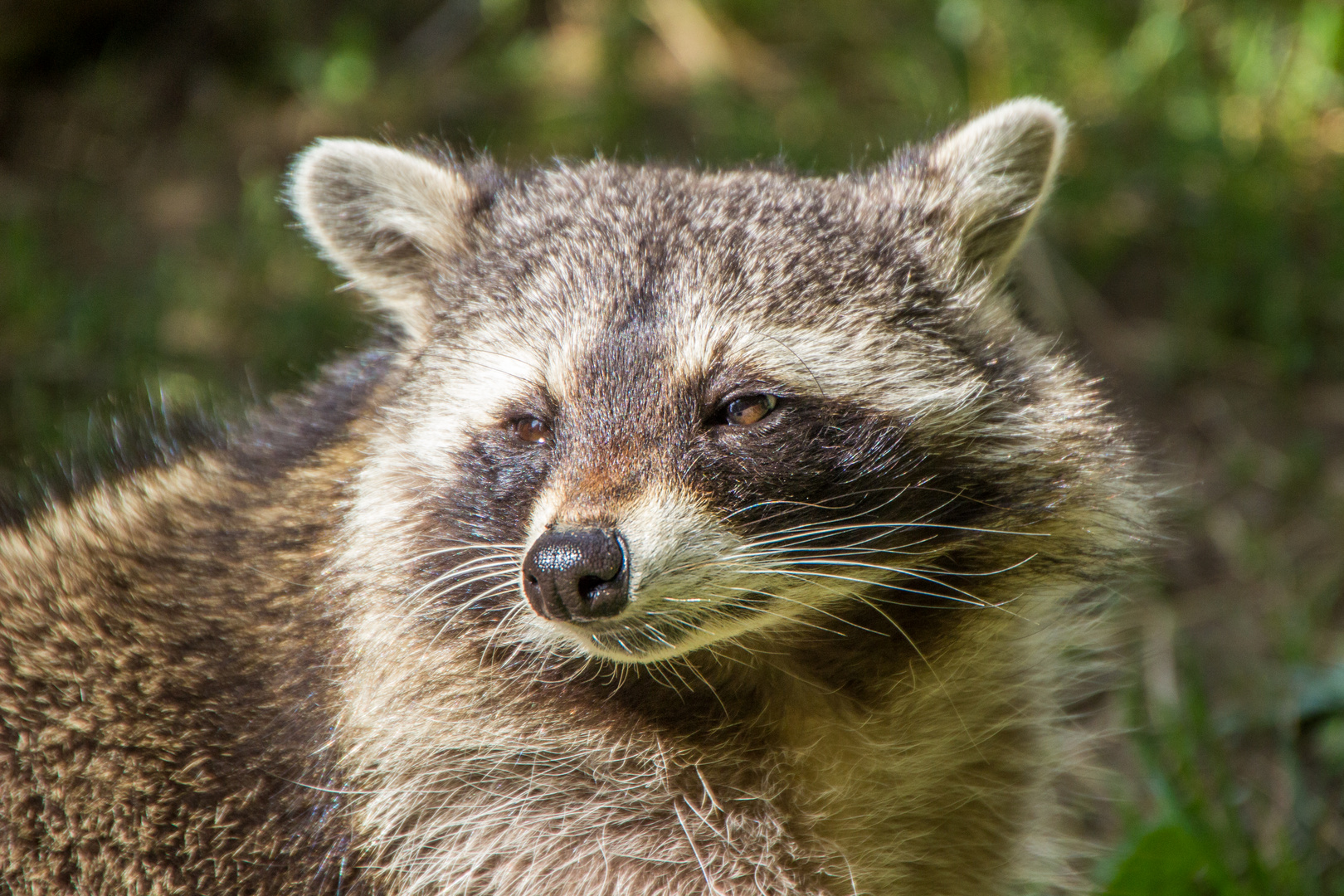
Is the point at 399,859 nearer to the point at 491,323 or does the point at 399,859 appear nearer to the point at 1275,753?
the point at 491,323

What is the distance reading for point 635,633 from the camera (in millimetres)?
2572

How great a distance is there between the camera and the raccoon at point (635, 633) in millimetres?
2777

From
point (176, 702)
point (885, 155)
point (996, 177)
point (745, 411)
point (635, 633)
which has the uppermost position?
point (996, 177)

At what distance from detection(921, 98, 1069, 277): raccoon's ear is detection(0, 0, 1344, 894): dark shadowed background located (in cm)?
83

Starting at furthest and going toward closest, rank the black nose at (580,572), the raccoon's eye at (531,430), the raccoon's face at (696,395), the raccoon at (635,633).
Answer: the raccoon's eye at (531,430), the raccoon at (635,633), the raccoon's face at (696,395), the black nose at (580,572)

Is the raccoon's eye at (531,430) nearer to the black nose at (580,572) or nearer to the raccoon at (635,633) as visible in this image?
the raccoon at (635,633)

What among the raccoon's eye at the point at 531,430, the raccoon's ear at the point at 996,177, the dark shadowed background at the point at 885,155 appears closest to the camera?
the raccoon's eye at the point at 531,430

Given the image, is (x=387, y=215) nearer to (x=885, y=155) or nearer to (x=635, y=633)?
(x=635, y=633)

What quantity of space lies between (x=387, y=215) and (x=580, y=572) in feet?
4.54

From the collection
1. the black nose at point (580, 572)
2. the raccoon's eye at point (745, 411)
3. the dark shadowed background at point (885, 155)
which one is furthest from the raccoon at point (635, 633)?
the dark shadowed background at point (885, 155)

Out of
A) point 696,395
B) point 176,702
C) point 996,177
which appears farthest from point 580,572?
point 996,177

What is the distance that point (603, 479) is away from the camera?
262 centimetres

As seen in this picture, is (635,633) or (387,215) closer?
(635,633)

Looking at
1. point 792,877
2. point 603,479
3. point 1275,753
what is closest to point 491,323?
point 603,479
